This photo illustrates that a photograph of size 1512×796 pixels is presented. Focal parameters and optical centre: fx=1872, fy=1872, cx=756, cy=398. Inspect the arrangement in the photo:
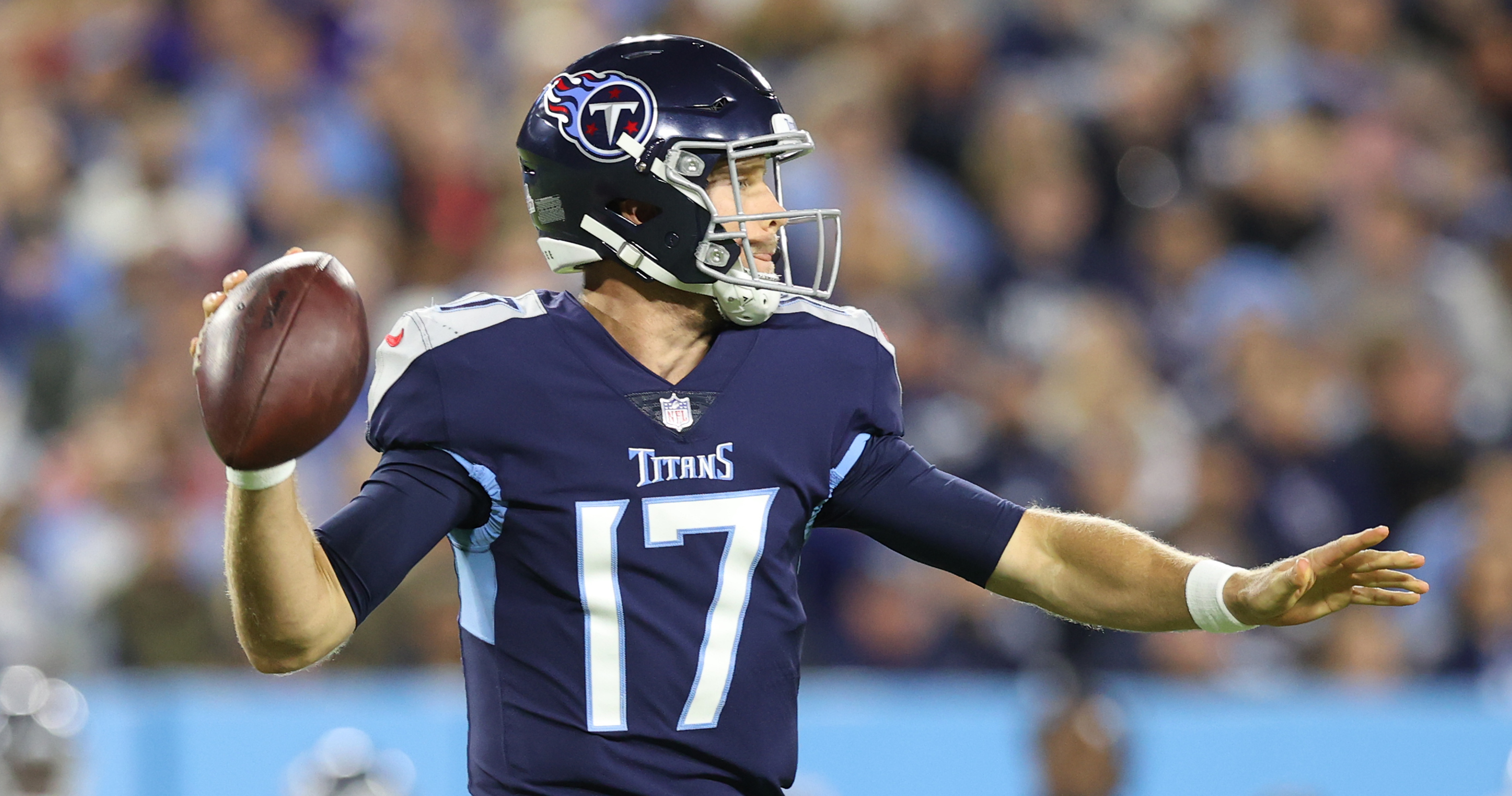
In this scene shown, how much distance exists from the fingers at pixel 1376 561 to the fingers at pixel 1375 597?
0.11 feet

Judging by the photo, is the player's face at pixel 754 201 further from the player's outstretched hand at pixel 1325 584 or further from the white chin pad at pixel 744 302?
the player's outstretched hand at pixel 1325 584

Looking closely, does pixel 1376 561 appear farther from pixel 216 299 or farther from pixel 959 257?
pixel 959 257

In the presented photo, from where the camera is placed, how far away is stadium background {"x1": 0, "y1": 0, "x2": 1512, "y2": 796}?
5.59m

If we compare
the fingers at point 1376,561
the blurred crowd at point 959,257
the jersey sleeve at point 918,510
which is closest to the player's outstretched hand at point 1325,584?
the fingers at point 1376,561

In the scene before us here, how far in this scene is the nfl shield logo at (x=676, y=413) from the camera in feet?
9.39

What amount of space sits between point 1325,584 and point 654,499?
101 centimetres

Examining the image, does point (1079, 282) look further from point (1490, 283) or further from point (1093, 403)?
point (1490, 283)

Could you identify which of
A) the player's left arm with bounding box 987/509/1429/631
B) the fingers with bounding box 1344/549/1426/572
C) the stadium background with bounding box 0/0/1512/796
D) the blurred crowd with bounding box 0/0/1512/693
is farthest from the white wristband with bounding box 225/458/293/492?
the blurred crowd with bounding box 0/0/1512/693

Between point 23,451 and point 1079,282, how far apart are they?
13.8 feet

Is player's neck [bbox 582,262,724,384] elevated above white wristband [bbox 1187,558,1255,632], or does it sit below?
above

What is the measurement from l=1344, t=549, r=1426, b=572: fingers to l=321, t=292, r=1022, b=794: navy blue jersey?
32.4 inches

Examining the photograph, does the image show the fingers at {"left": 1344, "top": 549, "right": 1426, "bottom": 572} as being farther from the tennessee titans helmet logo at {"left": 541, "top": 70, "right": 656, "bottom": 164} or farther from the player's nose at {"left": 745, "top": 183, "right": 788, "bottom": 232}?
the tennessee titans helmet logo at {"left": 541, "top": 70, "right": 656, "bottom": 164}

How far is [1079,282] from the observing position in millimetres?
7457

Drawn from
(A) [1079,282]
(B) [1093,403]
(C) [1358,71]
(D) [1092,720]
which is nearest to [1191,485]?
(B) [1093,403]
